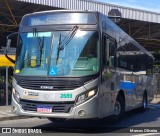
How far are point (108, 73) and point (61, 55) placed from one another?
1584 mm

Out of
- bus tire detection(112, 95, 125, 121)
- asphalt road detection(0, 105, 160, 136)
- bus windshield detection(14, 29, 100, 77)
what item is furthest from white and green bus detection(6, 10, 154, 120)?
bus tire detection(112, 95, 125, 121)

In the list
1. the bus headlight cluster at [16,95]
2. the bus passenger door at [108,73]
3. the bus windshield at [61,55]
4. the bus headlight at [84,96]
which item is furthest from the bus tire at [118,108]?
the bus headlight cluster at [16,95]

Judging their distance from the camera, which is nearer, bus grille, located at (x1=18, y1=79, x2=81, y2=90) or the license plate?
bus grille, located at (x1=18, y1=79, x2=81, y2=90)

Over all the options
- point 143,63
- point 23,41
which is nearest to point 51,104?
point 23,41

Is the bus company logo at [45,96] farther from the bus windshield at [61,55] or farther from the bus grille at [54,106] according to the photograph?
the bus windshield at [61,55]

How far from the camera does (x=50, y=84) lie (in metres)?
9.61

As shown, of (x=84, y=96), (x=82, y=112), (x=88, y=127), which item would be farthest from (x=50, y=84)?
(x=88, y=127)

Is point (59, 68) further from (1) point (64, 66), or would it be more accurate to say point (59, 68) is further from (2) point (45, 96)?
(2) point (45, 96)

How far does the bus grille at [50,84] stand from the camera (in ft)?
31.0

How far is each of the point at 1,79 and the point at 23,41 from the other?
9.66 meters

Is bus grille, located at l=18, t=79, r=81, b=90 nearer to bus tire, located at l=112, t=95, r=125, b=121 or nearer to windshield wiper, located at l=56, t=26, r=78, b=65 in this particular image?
windshield wiper, located at l=56, t=26, r=78, b=65

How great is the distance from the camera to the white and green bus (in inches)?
373

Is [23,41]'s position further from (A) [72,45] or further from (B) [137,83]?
(B) [137,83]

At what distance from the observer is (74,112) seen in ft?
30.8
